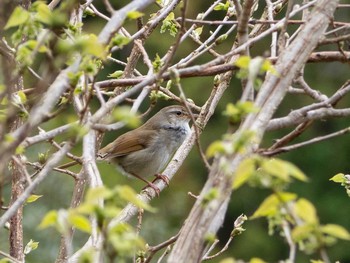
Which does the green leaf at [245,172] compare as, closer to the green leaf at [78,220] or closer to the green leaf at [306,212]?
the green leaf at [306,212]

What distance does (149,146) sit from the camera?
6.43m

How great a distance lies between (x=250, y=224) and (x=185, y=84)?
341cm

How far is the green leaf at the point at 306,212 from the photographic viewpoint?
197 centimetres

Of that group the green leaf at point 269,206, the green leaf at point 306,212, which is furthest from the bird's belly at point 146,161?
the green leaf at point 306,212

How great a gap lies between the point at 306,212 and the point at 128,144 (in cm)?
449

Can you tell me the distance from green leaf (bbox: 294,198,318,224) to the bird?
4.24 meters

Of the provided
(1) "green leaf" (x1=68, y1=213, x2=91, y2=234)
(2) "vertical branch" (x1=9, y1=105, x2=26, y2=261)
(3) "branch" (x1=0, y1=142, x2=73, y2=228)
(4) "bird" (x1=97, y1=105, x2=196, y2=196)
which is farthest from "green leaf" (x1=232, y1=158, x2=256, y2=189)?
(4) "bird" (x1=97, y1=105, x2=196, y2=196)

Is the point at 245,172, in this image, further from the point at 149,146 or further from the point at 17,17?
the point at 149,146

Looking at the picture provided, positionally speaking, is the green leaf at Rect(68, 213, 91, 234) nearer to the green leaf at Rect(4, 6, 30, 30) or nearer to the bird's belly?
the green leaf at Rect(4, 6, 30, 30)

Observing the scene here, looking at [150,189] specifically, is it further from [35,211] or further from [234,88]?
[234,88]

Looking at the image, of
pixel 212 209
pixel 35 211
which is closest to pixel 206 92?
pixel 35 211

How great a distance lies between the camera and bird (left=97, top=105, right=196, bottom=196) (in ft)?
20.8

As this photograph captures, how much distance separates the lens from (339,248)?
1834cm

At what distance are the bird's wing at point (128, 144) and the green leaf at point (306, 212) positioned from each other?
4.30m
